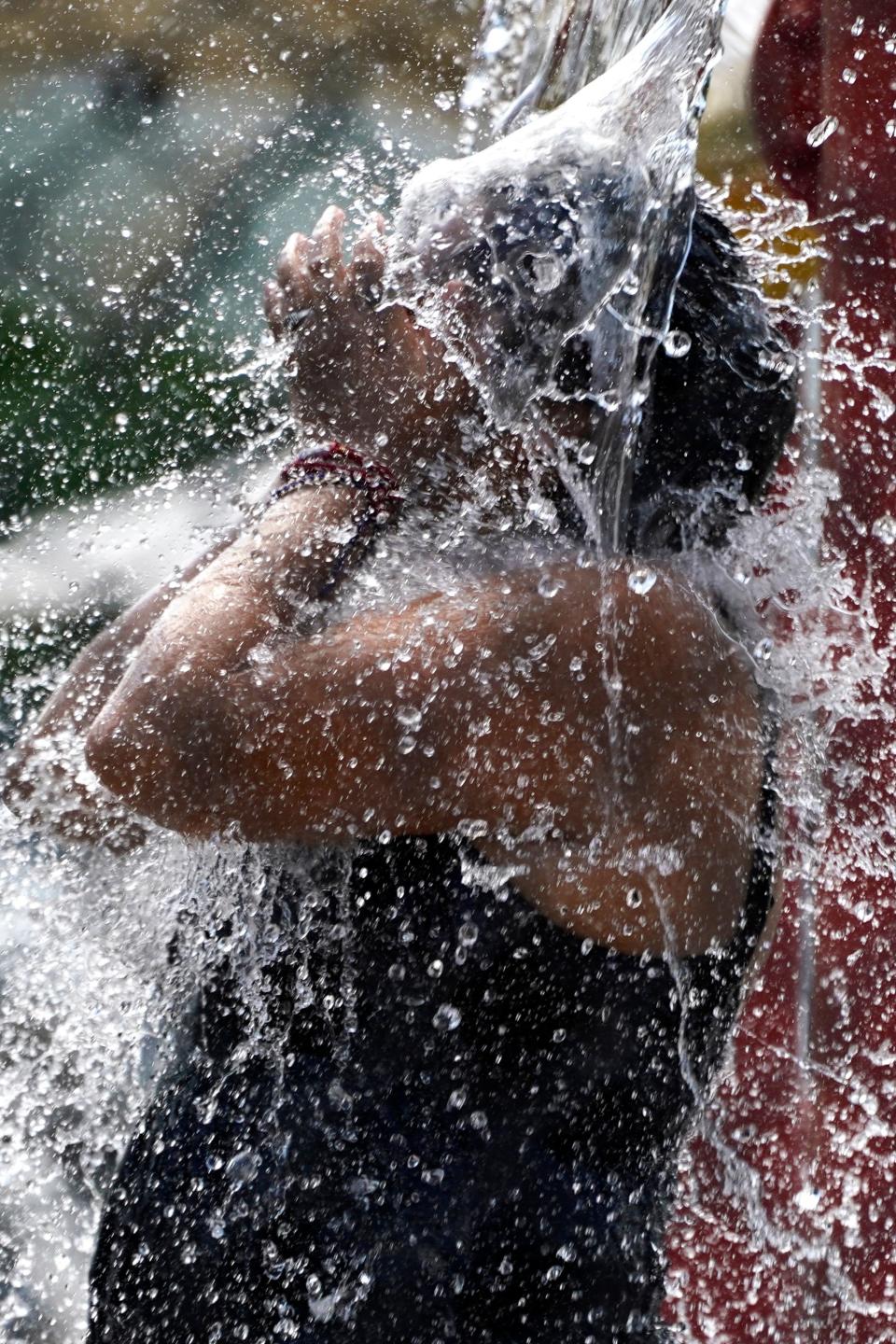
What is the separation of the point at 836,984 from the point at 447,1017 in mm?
1016

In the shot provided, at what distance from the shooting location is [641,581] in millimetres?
1159

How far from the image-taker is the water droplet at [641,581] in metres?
1.15

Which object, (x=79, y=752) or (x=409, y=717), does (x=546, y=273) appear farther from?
(x=79, y=752)

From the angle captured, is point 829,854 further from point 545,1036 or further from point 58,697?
point 58,697

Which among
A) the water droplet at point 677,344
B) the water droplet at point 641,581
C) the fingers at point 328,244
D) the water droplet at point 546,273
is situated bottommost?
the water droplet at point 641,581

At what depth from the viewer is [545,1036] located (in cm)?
123

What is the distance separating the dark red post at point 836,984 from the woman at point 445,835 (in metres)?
0.63

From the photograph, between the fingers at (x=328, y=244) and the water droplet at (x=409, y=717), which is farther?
the fingers at (x=328, y=244)

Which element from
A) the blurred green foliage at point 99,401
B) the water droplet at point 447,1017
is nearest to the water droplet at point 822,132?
the water droplet at point 447,1017

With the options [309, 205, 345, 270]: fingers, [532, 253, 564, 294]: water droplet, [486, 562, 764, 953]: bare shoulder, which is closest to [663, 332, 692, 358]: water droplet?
[532, 253, 564, 294]: water droplet

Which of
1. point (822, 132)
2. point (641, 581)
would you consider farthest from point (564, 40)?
point (641, 581)

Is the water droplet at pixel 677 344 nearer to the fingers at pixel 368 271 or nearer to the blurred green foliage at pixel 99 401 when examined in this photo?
the fingers at pixel 368 271

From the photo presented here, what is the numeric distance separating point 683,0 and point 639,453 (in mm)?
507

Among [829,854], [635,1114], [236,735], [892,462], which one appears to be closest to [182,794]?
[236,735]
